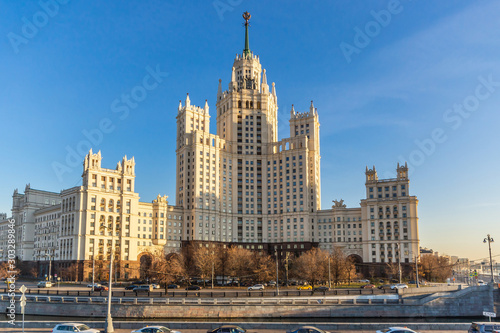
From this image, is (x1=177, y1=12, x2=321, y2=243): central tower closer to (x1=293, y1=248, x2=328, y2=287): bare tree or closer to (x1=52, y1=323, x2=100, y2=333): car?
(x1=293, y1=248, x2=328, y2=287): bare tree

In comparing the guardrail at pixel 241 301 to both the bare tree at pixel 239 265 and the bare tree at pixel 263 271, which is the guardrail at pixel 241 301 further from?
the bare tree at pixel 239 265

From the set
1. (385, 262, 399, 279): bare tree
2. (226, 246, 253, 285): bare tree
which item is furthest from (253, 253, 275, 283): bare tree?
(385, 262, 399, 279): bare tree

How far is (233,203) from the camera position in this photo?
554 feet

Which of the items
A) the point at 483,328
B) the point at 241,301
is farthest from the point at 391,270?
the point at 483,328

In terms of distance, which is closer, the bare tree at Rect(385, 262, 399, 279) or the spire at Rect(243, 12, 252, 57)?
the bare tree at Rect(385, 262, 399, 279)

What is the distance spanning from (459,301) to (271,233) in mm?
105487

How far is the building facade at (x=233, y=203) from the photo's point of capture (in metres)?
137

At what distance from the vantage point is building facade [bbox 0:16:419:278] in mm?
137375

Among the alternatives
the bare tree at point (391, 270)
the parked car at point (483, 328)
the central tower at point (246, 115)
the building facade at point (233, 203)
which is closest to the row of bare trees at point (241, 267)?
the building facade at point (233, 203)

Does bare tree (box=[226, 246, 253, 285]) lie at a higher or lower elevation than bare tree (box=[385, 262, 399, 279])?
higher

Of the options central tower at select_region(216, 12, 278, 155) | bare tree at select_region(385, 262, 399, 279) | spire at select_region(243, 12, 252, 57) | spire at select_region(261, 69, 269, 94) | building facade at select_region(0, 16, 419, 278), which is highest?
spire at select_region(243, 12, 252, 57)

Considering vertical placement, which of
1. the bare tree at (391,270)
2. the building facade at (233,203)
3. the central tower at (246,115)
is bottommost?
the bare tree at (391,270)

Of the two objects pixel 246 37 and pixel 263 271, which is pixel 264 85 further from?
pixel 263 271

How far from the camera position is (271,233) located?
16788 centimetres
